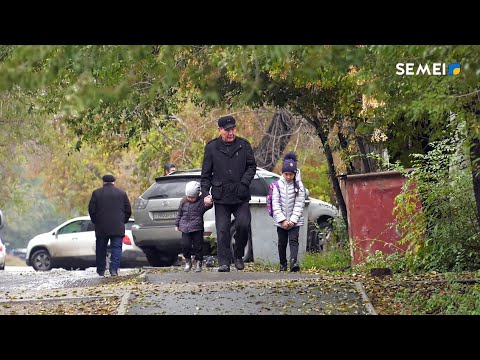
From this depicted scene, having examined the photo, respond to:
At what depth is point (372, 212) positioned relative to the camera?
16.6 m

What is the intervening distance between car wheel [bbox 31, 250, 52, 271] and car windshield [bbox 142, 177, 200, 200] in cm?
965

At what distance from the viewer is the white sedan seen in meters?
29.8

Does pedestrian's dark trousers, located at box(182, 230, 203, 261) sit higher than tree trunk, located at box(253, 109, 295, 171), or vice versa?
tree trunk, located at box(253, 109, 295, 171)

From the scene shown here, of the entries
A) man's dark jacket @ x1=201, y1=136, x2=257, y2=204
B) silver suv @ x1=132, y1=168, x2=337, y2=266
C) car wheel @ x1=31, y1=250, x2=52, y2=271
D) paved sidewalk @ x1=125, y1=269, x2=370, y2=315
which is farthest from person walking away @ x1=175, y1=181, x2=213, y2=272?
car wheel @ x1=31, y1=250, x2=52, y2=271

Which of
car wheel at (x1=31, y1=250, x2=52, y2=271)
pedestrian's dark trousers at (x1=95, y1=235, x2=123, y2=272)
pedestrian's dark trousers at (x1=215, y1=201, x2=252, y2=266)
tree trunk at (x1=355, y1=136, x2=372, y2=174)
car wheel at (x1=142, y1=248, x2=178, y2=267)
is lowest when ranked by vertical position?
car wheel at (x1=31, y1=250, x2=52, y2=271)

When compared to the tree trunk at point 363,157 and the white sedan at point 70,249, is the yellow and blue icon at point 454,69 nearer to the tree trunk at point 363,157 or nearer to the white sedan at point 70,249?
the tree trunk at point 363,157

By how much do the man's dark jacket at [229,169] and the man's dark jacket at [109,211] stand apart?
422cm

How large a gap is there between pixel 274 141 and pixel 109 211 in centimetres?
895

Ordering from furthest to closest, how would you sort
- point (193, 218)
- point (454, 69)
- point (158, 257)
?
point (158, 257) < point (193, 218) < point (454, 69)

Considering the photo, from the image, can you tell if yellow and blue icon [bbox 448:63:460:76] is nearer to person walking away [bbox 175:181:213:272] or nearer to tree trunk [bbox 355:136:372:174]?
person walking away [bbox 175:181:213:272]

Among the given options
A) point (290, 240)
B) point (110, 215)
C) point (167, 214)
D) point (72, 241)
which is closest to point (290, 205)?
point (290, 240)

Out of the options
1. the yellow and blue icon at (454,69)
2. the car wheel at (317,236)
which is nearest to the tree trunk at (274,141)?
the car wheel at (317,236)

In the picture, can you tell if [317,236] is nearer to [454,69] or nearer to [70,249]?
[70,249]

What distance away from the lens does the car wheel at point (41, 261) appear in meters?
30.7
